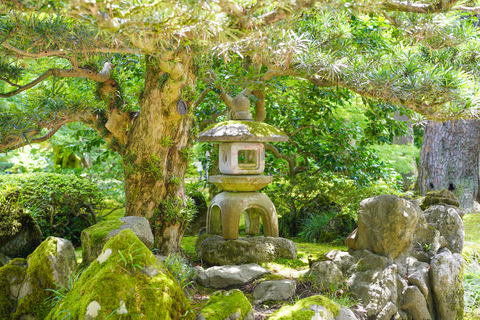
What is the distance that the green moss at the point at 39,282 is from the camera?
2510 millimetres

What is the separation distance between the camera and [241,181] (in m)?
4.68

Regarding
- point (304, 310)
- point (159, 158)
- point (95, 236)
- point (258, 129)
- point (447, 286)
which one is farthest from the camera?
point (258, 129)

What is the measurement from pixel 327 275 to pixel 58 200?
3972mm

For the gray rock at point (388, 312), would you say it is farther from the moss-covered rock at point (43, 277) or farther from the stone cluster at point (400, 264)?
the moss-covered rock at point (43, 277)

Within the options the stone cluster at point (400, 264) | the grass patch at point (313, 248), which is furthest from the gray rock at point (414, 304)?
the grass patch at point (313, 248)

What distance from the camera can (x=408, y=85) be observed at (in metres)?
3.44

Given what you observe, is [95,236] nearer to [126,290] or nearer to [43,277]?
[43,277]

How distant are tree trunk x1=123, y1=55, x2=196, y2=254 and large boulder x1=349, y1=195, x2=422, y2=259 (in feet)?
6.31

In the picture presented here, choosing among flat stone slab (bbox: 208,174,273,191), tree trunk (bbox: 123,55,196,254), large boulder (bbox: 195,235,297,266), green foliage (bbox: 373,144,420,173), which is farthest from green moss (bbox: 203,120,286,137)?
green foliage (bbox: 373,144,420,173)

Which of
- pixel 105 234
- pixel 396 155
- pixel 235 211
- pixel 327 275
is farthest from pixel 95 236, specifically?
pixel 396 155

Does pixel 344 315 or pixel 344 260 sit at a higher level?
pixel 344 260

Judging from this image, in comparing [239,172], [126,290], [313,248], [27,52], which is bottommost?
[313,248]

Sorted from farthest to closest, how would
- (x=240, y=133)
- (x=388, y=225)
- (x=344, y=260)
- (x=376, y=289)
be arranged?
(x=240, y=133)
(x=344, y=260)
(x=388, y=225)
(x=376, y=289)

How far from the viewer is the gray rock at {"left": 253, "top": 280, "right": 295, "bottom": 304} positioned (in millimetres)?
3365
